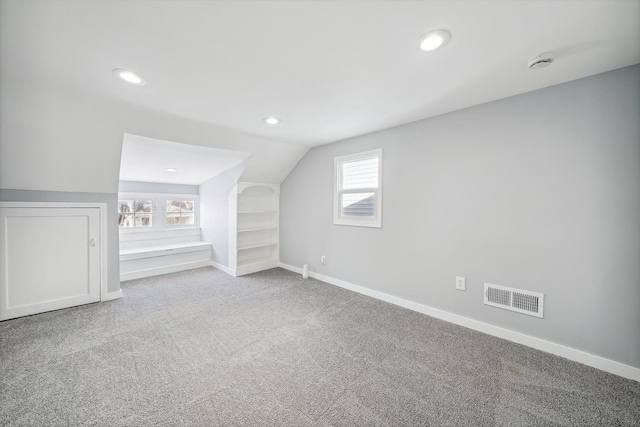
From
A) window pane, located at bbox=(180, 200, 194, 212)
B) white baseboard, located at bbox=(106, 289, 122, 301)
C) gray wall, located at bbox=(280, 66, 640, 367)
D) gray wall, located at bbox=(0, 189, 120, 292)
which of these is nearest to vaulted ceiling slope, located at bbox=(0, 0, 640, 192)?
gray wall, located at bbox=(0, 189, 120, 292)

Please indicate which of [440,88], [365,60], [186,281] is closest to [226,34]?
[365,60]

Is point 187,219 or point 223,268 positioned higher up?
point 187,219

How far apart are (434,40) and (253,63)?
119cm

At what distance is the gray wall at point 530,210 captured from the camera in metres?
1.87

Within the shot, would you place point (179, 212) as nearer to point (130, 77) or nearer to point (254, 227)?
point (254, 227)

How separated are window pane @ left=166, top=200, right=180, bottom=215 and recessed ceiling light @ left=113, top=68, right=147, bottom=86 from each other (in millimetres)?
3711

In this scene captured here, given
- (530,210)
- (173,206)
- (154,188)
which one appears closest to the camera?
(530,210)

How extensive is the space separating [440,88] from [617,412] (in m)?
2.55

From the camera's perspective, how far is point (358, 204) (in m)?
3.67

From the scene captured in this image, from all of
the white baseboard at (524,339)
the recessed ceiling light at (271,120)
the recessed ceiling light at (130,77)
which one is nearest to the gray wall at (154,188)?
the recessed ceiling light at (130,77)

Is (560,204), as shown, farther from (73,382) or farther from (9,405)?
(9,405)

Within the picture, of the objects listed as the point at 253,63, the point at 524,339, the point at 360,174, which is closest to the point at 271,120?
the point at 253,63

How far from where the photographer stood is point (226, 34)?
1.45 m

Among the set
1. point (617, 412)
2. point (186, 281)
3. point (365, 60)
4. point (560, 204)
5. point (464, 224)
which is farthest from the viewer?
point (186, 281)
